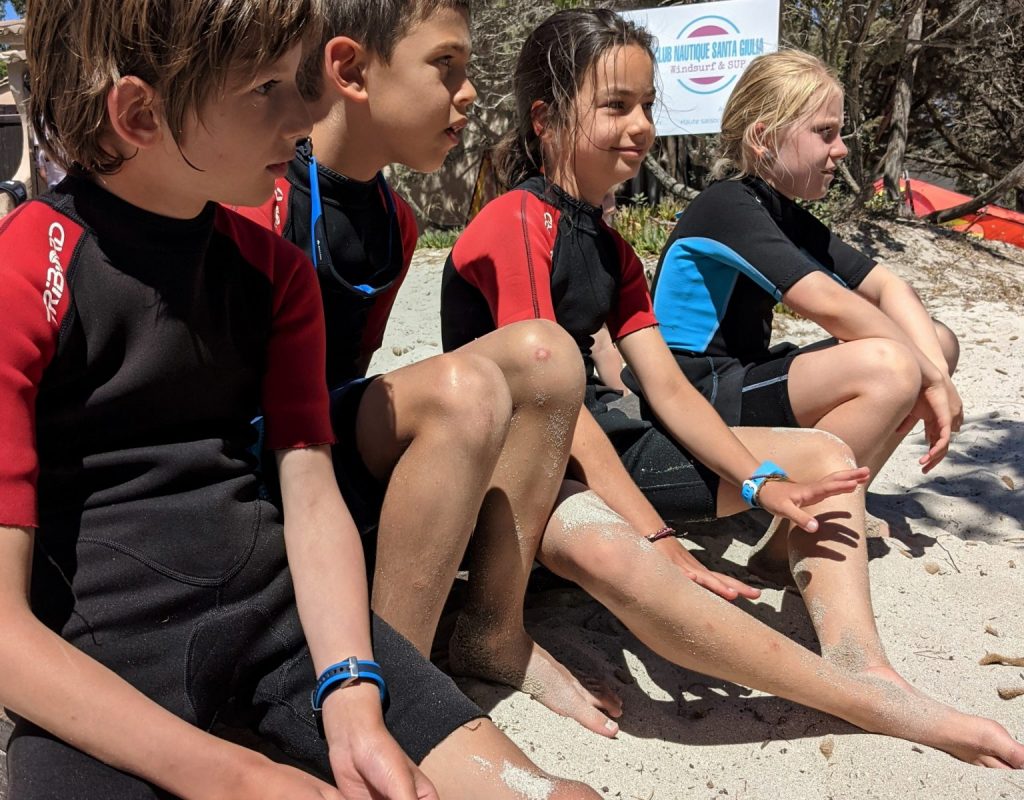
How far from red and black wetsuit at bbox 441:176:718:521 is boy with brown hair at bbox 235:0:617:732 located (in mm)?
245

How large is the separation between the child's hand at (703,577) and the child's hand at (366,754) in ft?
2.96

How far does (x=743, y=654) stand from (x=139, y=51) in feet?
5.23

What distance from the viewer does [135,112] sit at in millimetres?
1466

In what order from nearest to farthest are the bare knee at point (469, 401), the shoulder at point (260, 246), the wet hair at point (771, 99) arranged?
the shoulder at point (260, 246)
the bare knee at point (469, 401)
the wet hair at point (771, 99)

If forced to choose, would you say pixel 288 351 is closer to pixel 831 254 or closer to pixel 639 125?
pixel 639 125

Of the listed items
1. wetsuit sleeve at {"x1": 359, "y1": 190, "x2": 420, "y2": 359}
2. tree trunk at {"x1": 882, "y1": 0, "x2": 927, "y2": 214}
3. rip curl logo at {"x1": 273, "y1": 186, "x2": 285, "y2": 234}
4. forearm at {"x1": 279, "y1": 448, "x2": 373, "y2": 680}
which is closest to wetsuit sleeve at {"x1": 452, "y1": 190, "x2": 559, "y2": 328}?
wetsuit sleeve at {"x1": 359, "y1": 190, "x2": 420, "y2": 359}

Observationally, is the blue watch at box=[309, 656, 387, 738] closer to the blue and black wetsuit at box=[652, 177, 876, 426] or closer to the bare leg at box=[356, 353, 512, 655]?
the bare leg at box=[356, 353, 512, 655]

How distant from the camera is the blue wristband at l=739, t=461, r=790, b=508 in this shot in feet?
7.97

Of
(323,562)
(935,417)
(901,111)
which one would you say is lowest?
(901,111)

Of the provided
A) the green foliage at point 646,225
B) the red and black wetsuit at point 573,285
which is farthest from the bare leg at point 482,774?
the green foliage at point 646,225

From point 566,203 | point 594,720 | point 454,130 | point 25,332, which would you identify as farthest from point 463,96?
point 594,720

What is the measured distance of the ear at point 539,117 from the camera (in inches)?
111

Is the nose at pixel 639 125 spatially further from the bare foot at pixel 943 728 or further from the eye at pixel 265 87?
the bare foot at pixel 943 728

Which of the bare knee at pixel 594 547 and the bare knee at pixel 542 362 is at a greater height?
the bare knee at pixel 542 362
